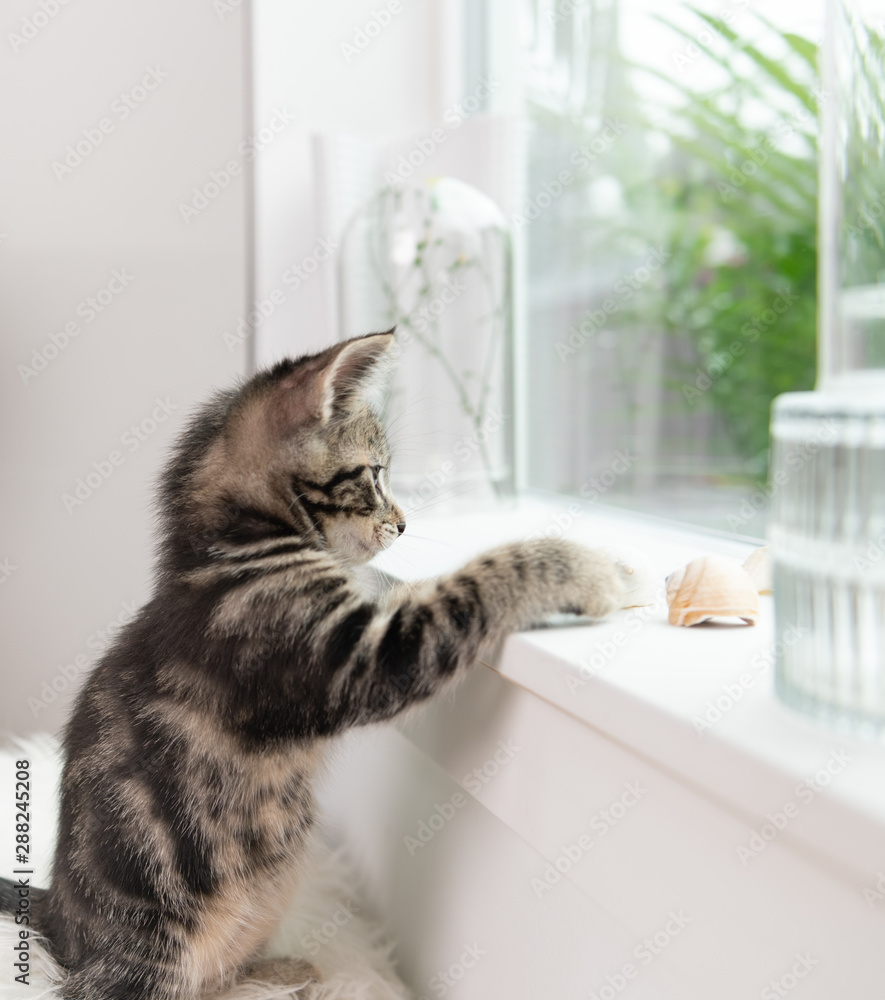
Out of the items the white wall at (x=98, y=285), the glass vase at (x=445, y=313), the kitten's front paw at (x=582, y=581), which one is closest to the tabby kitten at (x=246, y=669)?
the kitten's front paw at (x=582, y=581)

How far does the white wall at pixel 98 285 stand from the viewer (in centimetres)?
135

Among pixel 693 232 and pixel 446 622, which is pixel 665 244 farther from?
pixel 446 622

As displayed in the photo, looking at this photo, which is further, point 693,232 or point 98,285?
point 98,285

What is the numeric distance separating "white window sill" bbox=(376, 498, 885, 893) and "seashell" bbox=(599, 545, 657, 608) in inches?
0.5

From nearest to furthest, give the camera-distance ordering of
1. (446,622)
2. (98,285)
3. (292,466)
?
1. (446,622)
2. (292,466)
3. (98,285)

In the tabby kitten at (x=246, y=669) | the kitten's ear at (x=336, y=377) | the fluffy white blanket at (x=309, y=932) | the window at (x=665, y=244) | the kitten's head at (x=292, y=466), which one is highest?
the window at (x=665, y=244)

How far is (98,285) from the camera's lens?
1.42 m

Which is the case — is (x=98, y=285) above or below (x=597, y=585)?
above

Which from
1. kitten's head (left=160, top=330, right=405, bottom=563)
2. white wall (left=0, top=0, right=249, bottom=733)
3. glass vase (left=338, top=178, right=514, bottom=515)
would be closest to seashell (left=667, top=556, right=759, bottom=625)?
kitten's head (left=160, top=330, right=405, bottom=563)

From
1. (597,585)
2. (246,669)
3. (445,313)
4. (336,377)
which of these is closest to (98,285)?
(445,313)

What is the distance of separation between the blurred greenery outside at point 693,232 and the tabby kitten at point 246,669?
495 millimetres

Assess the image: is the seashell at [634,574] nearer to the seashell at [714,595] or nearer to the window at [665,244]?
the seashell at [714,595]

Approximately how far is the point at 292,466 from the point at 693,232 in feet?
2.09

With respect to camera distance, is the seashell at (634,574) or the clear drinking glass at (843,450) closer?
the clear drinking glass at (843,450)
